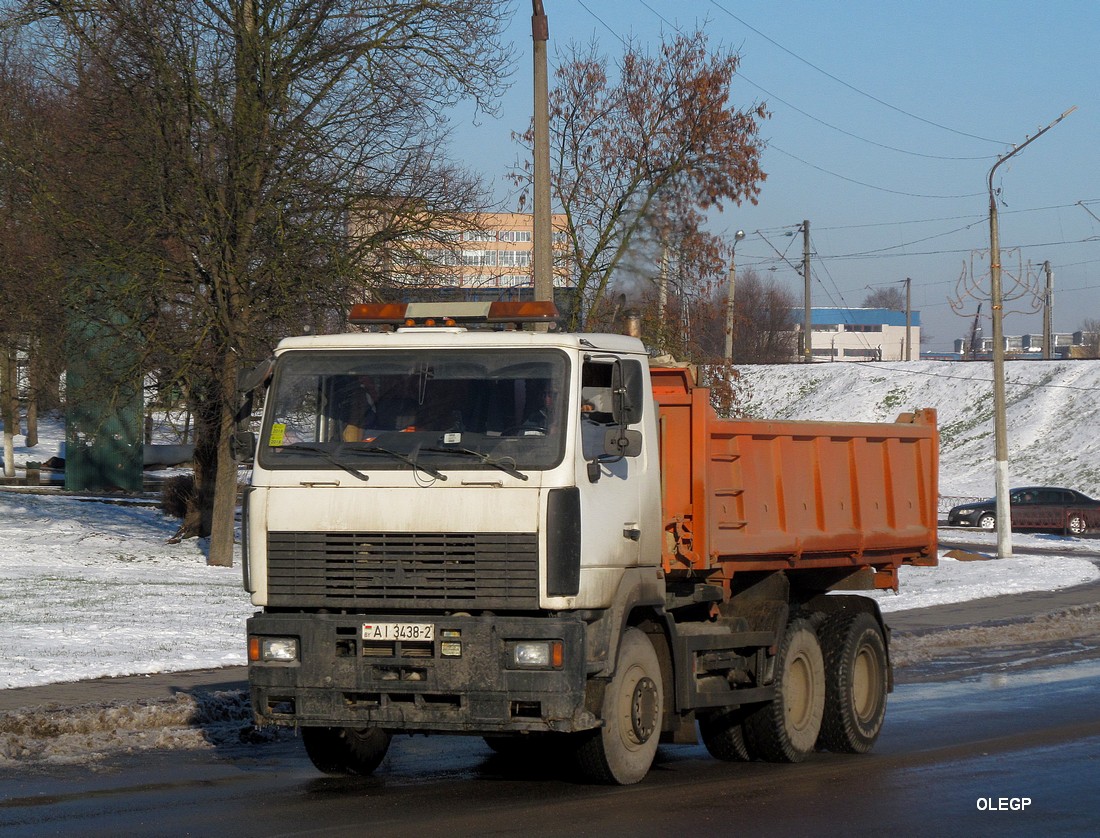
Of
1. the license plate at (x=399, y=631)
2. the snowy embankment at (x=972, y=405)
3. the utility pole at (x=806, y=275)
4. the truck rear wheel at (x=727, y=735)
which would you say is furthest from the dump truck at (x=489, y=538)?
the utility pole at (x=806, y=275)

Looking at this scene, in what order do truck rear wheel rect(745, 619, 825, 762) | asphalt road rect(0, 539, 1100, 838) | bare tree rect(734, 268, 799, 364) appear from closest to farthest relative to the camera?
1. asphalt road rect(0, 539, 1100, 838)
2. truck rear wheel rect(745, 619, 825, 762)
3. bare tree rect(734, 268, 799, 364)

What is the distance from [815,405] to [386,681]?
2489 inches

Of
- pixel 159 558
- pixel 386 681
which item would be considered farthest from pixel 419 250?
pixel 386 681

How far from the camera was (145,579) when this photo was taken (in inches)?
858

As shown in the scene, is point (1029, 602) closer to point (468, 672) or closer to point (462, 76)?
point (462, 76)

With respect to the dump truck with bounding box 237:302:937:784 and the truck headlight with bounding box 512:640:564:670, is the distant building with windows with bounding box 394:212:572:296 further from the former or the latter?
the truck headlight with bounding box 512:640:564:670

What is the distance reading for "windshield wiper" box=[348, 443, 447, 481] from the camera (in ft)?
A: 26.2

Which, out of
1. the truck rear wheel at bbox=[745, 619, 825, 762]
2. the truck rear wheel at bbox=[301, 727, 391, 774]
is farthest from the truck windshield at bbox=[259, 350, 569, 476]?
→ the truck rear wheel at bbox=[745, 619, 825, 762]

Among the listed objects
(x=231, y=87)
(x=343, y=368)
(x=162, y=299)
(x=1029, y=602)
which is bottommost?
(x=1029, y=602)

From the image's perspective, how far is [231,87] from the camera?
21.8 m

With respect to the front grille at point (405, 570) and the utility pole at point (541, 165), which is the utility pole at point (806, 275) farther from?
the front grille at point (405, 570)

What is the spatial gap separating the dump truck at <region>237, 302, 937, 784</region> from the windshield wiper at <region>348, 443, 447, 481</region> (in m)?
0.01

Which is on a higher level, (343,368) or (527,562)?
(343,368)

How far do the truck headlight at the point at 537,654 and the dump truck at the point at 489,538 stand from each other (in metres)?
0.01
